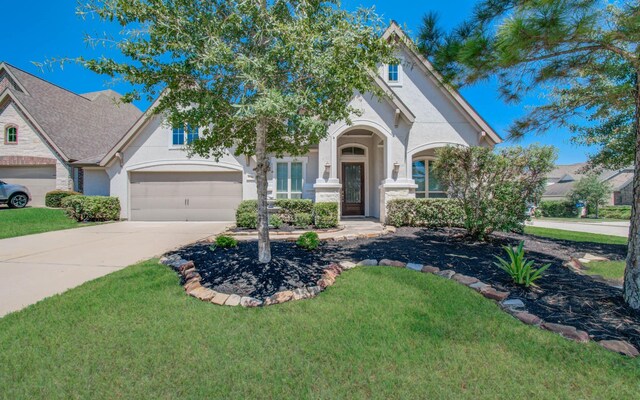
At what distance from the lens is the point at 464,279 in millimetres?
4719

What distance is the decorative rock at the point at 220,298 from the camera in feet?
12.9

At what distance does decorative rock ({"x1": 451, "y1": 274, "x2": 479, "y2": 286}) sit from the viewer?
15.1ft

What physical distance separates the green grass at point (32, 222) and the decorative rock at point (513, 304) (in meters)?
12.9

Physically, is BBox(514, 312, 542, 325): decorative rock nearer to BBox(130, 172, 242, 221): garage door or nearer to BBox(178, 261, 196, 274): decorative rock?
BBox(178, 261, 196, 274): decorative rock

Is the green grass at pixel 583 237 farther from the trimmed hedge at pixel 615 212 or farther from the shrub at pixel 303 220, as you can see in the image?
the trimmed hedge at pixel 615 212

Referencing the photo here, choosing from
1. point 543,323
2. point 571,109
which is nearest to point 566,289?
point 543,323

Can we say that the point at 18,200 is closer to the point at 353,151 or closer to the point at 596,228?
the point at 353,151

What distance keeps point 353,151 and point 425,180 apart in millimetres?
3469

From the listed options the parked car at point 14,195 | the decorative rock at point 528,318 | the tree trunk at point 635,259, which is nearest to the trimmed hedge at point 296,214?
the decorative rock at point 528,318

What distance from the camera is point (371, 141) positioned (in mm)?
13344

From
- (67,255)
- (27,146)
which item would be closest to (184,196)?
(67,255)

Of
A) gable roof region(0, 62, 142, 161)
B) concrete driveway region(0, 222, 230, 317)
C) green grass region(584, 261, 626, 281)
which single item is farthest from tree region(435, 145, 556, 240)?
gable roof region(0, 62, 142, 161)

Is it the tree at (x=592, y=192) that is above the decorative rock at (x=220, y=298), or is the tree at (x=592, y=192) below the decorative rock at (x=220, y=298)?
above

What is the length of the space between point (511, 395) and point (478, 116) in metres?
12.1
